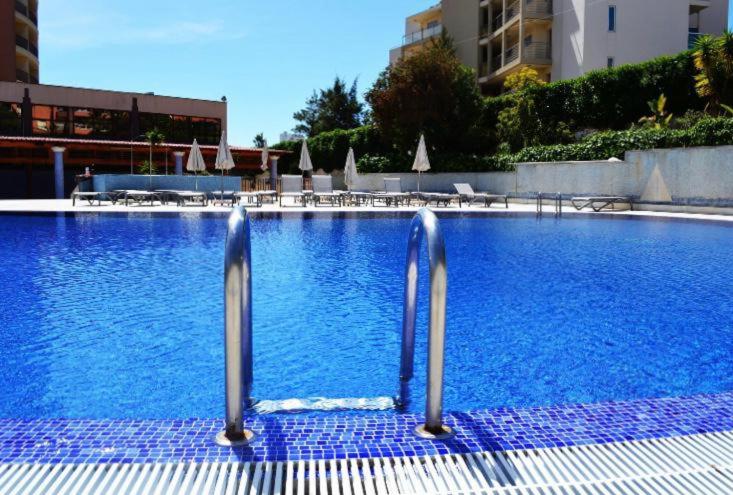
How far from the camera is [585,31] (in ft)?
113

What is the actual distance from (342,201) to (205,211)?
26.0 ft

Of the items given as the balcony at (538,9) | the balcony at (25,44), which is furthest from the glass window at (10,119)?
the balcony at (538,9)

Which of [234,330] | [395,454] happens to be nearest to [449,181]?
[395,454]

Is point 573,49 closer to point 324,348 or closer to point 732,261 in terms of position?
point 732,261

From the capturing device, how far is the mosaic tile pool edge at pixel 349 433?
3.08 metres

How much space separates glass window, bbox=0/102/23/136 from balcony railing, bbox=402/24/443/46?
30.6 metres

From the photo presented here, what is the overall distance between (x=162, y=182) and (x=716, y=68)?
23.4 meters

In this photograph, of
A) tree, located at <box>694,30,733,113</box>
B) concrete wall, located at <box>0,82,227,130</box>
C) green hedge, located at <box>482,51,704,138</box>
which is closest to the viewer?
tree, located at <box>694,30,733,113</box>

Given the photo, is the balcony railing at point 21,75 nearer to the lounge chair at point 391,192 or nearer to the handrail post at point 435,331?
the lounge chair at point 391,192

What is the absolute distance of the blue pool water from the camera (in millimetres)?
4633

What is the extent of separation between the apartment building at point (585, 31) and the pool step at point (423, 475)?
116 feet

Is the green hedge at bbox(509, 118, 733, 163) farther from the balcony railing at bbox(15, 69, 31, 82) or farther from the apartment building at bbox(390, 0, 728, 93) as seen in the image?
the balcony railing at bbox(15, 69, 31, 82)

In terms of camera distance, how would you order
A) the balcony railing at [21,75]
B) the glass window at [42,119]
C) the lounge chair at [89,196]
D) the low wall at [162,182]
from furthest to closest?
the balcony railing at [21,75] → the glass window at [42,119] → the low wall at [162,182] → the lounge chair at [89,196]

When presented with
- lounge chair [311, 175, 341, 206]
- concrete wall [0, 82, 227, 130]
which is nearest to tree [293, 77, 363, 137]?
concrete wall [0, 82, 227, 130]
